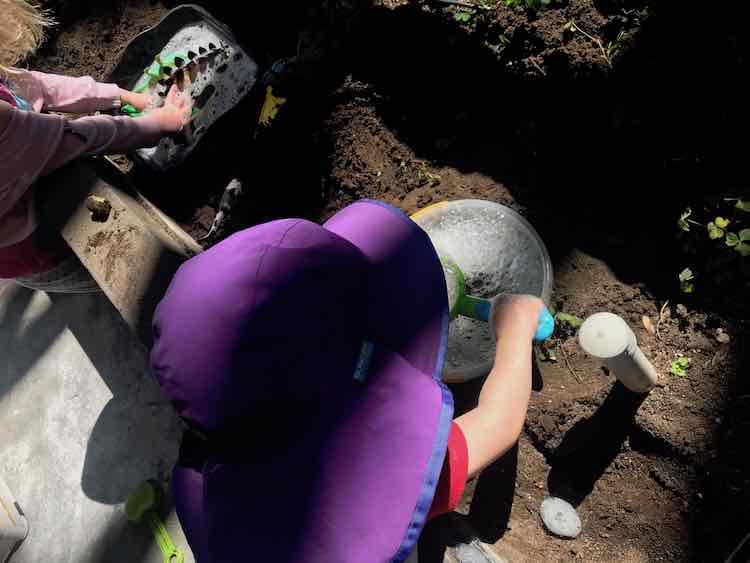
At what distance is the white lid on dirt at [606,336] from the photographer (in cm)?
102

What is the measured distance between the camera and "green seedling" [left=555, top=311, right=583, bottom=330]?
1443 millimetres

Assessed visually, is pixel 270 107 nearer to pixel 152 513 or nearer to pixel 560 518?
pixel 152 513

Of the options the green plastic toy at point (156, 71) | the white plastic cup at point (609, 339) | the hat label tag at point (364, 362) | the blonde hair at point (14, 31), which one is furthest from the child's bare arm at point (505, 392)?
the green plastic toy at point (156, 71)

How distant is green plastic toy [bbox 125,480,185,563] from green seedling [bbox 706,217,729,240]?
69.7 inches

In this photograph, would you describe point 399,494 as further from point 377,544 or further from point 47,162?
point 47,162

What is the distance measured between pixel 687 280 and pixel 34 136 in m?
1.63

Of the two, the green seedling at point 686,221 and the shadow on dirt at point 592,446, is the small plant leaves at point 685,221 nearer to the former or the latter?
the green seedling at point 686,221

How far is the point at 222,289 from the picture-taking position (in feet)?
2.40

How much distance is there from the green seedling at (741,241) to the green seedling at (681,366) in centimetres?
29

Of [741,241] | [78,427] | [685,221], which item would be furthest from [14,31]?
[741,241]

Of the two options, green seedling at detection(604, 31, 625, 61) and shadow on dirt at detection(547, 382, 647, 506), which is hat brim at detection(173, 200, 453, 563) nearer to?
shadow on dirt at detection(547, 382, 647, 506)

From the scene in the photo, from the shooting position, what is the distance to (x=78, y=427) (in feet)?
6.42

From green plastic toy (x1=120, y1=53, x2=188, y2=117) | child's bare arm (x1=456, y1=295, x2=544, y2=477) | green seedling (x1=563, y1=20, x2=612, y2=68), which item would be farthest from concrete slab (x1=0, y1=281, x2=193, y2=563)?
green seedling (x1=563, y1=20, x2=612, y2=68)

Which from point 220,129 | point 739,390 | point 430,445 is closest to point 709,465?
point 739,390
